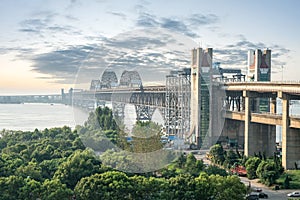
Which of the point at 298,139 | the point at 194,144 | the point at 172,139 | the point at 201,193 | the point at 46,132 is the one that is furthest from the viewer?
the point at 46,132

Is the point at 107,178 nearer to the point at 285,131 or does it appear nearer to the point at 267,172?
the point at 267,172

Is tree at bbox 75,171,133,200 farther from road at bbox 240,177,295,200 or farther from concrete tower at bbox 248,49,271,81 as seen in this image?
concrete tower at bbox 248,49,271,81

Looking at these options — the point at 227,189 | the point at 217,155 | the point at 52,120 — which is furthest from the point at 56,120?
the point at 227,189

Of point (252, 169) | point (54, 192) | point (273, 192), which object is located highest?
point (54, 192)

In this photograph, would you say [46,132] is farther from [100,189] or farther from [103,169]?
[100,189]

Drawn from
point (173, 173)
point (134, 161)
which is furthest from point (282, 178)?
point (134, 161)

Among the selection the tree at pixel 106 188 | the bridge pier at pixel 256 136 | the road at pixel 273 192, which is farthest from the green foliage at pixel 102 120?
the tree at pixel 106 188

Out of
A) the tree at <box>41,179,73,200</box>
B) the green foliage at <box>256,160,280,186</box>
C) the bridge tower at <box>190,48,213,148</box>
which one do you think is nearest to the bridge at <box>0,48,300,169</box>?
the bridge tower at <box>190,48,213,148</box>
